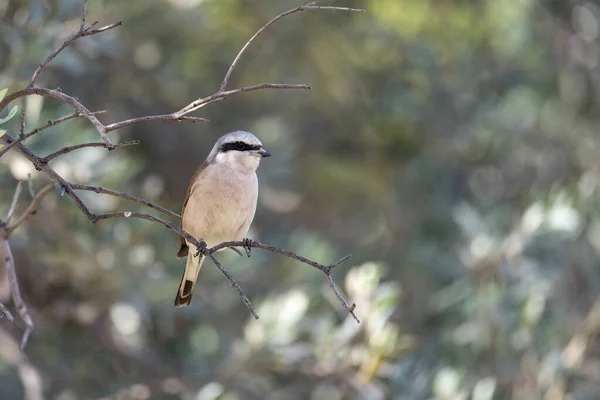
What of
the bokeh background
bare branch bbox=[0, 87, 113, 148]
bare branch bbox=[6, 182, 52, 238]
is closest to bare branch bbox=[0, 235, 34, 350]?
bare branch bbox=[6, 182, 52, 238]

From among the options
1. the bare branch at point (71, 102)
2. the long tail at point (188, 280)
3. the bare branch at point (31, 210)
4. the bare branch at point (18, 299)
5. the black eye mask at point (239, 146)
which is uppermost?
the black eye mask at point (239, 146)

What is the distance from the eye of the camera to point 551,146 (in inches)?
322

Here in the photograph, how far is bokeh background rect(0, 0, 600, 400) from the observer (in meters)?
5.39

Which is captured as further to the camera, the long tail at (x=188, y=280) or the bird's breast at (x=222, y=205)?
the long tail at (x=188, y=280)

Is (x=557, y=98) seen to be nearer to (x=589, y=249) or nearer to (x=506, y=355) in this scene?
(x=589, y=249)

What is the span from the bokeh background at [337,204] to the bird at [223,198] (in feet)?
2.88

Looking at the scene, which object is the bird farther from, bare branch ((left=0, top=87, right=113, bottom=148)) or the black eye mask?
→ bare branch ((left=0, top=87, right=113, bottom=148))

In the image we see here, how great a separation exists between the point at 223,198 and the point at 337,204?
451 centimetres

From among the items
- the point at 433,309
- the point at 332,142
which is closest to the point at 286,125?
the point at 332,142

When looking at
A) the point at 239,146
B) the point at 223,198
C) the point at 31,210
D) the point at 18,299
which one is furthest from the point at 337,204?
the point at 18,299

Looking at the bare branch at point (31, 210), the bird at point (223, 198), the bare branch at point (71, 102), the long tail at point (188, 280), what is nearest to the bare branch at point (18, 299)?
the bare branch at point (31, 210)

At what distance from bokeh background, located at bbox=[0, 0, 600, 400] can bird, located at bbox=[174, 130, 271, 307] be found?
88cm

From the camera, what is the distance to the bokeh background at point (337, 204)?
212 inches

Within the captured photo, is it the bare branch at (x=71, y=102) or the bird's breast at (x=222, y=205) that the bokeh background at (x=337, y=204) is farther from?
the bare branch at (x=71, y=102)
